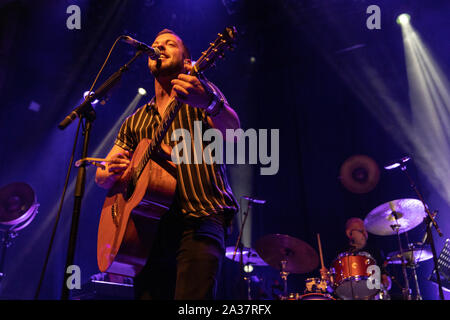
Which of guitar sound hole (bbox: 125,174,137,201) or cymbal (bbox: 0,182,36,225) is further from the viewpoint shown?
cymbal (bbox: 0,182,36,225)

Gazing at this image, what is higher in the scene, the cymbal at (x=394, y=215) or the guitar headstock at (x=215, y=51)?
the cymbal at (x=394, y=215)

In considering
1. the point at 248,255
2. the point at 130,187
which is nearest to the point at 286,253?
the point at 248,255

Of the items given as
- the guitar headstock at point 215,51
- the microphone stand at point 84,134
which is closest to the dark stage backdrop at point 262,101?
the microphone stand at point 84,134

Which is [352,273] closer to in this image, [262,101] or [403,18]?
[262,101]

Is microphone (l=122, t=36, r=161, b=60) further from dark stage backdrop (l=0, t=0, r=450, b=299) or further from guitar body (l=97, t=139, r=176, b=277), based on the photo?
dark stage backdrop (l=0, t=0, r=450, b=299)

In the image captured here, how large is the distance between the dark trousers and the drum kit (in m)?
3.77

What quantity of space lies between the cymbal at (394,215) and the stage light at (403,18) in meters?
4.00

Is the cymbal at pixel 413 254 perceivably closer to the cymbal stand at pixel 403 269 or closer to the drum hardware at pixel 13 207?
the cymbal stand at pixel 403 269

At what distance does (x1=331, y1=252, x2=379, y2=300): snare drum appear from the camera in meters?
5.97

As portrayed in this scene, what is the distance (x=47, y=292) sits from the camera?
7594 mm

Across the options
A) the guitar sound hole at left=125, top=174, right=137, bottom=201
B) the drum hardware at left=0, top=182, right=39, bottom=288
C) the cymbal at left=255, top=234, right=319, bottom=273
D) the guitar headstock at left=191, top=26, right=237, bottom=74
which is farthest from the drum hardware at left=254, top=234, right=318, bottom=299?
the guitar headstock at left=191, top=26, right=237, bottom=74

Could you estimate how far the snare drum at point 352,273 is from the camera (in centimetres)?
597

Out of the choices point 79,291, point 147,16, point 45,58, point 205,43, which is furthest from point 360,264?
point 45,58

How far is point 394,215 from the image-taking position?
609cm
